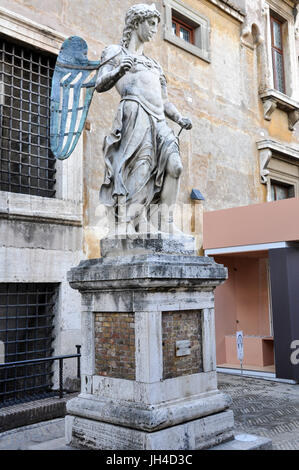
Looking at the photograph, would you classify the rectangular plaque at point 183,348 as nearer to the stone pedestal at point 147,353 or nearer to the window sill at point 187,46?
the stone pedestal at point 147,353

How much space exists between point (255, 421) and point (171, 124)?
7.49 meters

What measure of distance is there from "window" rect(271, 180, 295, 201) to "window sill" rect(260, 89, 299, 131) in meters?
1.95

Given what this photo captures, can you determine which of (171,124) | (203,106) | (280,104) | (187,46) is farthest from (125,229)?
(280,104)

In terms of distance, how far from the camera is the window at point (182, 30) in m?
12.6

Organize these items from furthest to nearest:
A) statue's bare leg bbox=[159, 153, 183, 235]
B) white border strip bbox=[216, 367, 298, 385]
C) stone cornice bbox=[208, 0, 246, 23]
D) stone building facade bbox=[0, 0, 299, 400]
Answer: stone cornice bbox=[208, 0, 246, 23] → white border strip bbox=[216, 367, 298, 385] → stone building facade bbox=[0, 0, 299, 400] → statue's bare leg bbox=[159, 153, 183, 235]

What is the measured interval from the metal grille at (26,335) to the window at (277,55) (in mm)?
11090

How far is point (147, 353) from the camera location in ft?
14.3

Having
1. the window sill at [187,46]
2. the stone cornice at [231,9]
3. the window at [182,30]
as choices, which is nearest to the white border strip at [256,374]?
the window sill at [187,46]

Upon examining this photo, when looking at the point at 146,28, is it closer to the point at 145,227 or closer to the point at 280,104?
the point at 145,227

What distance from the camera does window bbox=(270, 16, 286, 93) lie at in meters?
15.7

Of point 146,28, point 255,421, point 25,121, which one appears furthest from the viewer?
point 25,121

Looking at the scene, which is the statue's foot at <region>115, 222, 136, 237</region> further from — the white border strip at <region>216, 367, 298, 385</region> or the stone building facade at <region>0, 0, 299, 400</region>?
the white border strip at <region>216, 367, 298, 385</region>

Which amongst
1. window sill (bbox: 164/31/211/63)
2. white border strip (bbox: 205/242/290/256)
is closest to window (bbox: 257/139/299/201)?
window sill (bbox: 164/31/211/63)
